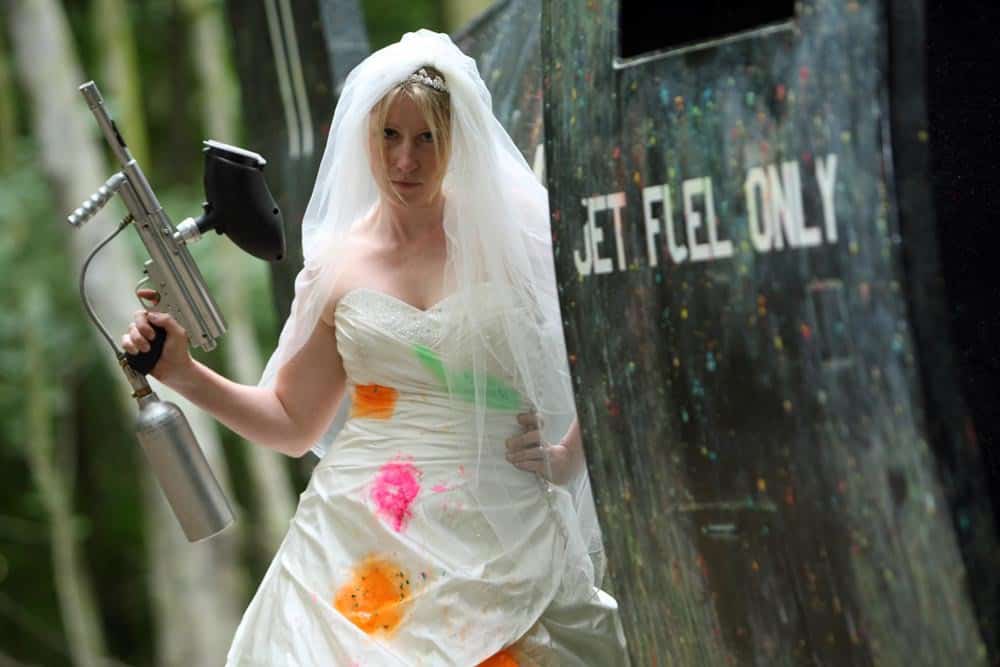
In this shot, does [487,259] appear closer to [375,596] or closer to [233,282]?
[375,596]

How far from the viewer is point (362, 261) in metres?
3.47

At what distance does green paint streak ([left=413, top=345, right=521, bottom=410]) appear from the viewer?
3.34 metres

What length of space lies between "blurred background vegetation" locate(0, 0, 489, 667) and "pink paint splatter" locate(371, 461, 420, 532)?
319 inches

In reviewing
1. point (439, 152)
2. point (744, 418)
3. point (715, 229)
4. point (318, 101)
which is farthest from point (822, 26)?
point (318, 101)

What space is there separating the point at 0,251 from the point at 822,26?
1251cm

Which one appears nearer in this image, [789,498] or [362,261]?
[789,498]

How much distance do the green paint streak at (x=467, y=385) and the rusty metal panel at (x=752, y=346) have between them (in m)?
0.60

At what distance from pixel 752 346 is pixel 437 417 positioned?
114cm

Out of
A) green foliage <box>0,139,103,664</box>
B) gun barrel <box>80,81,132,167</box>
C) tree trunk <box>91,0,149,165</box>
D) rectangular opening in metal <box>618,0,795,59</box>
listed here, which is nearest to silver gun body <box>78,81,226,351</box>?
gun barrel <box>80,81,132,167</box>

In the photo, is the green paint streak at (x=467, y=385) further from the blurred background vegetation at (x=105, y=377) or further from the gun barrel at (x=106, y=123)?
the blurred background vegetation at (x=105, y=377)

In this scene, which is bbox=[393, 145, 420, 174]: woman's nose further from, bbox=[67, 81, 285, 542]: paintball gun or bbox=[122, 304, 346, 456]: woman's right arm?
bbox=[122, 304, 346, 456]: woman's right arm

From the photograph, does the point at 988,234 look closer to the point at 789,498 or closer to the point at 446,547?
the point at 789,498

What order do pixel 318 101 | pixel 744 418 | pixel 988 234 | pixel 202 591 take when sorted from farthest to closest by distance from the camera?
pixel 202 591, pixel 318 101, pixel 988 234, pixel 744 418

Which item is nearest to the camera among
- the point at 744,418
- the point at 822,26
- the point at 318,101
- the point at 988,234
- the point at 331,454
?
the point at 822,26
